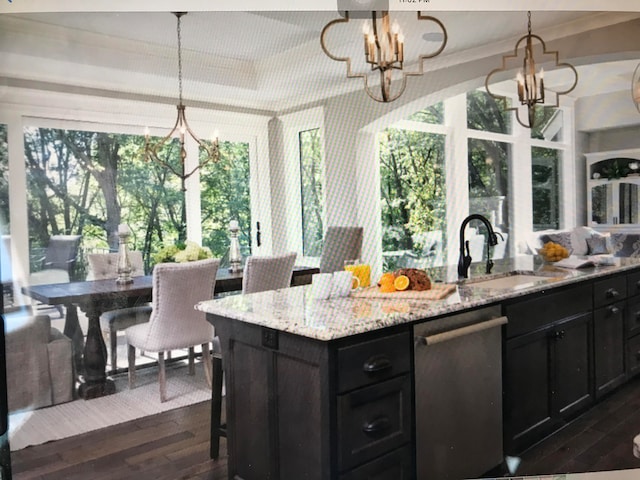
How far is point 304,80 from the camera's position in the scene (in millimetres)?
1240

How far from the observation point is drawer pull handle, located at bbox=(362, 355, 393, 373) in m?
0.94

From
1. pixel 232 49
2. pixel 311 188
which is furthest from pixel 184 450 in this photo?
pixel 232 49

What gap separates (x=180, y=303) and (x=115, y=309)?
0.28 metres

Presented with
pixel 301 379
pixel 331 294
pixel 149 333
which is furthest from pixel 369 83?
pixel 149 333

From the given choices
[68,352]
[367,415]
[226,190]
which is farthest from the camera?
[226,190]

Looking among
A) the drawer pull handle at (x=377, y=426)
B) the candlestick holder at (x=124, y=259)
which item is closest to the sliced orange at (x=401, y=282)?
the drawer pull handle at (x=377, y=426)

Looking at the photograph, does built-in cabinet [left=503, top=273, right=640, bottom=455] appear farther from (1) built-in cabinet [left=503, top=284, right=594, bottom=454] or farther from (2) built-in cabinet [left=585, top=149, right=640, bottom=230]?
(2) built-in cabinet [left=585, top=149, right=640, bottom=230]

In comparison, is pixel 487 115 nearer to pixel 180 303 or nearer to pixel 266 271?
pixel 266 271

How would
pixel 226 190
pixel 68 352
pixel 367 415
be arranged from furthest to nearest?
pixel 226 190, pixel 68 352, pixel 367 415

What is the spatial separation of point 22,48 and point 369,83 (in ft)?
2.71

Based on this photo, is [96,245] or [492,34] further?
[492,34]

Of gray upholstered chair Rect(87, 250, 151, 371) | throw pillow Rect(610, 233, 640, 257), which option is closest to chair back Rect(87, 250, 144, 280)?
gray upholstered chair Rect(87, 250, 151, 371)

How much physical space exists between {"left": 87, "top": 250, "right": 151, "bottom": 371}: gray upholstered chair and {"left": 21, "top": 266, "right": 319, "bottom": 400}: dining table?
0.02 meters

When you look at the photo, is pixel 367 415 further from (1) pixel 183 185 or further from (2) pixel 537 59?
(2) pixel 537 59
